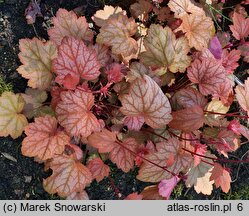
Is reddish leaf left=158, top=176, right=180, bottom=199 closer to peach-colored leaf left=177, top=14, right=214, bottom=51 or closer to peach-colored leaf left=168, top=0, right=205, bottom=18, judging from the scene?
peach-colored leaf left=177, top=14, right=214, bottom=51

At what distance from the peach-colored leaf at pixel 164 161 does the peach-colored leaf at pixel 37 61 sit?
61 centimetres

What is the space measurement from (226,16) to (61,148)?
1.33 m

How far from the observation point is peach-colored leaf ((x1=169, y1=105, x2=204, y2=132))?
6.37 ft

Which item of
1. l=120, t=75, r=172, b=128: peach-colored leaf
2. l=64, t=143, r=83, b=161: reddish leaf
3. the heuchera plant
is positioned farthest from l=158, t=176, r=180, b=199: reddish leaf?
l=64, t=143, r=83, b=161: reddish leaf

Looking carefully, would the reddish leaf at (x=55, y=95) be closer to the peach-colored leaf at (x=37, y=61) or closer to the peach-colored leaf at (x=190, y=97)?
the peach-colored leaf at (x=37, y=61)

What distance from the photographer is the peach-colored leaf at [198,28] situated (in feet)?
6.90

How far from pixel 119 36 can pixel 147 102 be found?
1.31 ft

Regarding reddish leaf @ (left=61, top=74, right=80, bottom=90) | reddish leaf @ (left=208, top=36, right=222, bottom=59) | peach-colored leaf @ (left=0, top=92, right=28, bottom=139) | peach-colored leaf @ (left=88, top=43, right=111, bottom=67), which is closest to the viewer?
reddish leaf @ (left=61, top=74, right=80, bottom=90)

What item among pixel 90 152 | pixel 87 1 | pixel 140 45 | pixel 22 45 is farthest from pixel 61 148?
pixel 87 1

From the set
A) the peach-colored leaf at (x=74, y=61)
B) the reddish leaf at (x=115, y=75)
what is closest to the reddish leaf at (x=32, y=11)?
the peach-colored leaf at (x=74, y=61)

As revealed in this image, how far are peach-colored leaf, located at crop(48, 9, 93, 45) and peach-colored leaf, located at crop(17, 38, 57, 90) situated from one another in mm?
57

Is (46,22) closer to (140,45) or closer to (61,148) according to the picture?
(140,45)

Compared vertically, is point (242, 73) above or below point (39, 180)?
above

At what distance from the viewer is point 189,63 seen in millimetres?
2053
